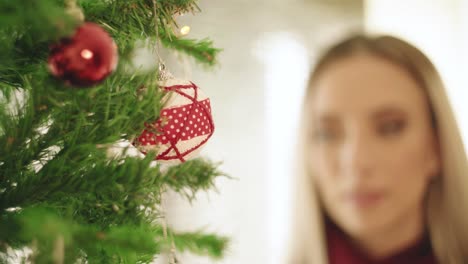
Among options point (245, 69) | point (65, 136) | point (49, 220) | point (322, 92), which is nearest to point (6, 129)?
point (65, 136)

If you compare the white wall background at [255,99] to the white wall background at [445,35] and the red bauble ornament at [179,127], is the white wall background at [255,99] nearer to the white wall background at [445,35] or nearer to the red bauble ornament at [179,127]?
the white wall background at [445,35]

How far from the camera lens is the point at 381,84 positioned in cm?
42

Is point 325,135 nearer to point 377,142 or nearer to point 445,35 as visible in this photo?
point 377,142

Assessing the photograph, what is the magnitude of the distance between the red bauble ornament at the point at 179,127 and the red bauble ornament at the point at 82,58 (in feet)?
0.49

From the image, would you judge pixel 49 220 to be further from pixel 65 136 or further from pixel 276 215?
pixel 276 215

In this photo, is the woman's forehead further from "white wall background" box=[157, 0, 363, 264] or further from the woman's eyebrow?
"white wall background" box=[157, 0, 363, 264]

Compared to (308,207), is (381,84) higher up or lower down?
higher up

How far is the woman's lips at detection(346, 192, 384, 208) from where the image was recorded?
1.37 ft

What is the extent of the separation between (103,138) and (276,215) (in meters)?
1.28

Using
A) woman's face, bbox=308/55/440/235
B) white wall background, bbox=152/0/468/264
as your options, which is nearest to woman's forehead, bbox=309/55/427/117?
woman's face, bbox=308/55/440/235

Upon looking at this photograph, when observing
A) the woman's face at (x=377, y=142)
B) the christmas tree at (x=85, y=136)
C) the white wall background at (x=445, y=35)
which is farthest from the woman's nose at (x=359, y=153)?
the white wall background at (x=445, y=35)

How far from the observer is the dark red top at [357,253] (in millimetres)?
422

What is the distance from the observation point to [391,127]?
417 mm

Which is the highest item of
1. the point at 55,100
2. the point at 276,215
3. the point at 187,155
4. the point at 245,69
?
the point at 55,100
